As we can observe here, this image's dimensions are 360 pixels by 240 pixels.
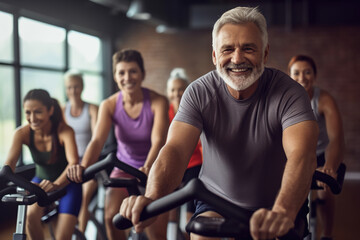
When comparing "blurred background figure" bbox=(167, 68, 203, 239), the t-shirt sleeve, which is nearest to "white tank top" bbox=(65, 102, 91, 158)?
"blurred background figure" bbox=(167, 68, 203, 239)

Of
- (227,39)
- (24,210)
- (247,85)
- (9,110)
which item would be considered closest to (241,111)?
(247,85)

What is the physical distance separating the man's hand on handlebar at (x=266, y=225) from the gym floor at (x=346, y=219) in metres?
3.25

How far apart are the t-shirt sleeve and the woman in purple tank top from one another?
0.86 m

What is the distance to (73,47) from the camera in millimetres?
6016

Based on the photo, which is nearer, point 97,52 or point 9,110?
point 9,110

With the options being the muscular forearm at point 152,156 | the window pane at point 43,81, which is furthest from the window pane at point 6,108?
the muscular forearm at point 152,156

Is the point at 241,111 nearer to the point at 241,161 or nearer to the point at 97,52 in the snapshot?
the point at 241,161

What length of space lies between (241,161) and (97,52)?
579cm

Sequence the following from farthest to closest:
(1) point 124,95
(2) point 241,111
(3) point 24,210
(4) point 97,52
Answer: (4) point 97,52
(1) point 124,95
(3) point 24,210
(2) point 241,111

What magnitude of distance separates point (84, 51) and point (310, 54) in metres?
3.56

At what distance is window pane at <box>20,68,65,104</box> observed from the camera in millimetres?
4895

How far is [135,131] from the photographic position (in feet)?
8.68

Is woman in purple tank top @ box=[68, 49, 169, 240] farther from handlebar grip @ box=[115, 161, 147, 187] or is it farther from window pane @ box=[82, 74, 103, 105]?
window pane @ box=[82, 74, 103, 105]

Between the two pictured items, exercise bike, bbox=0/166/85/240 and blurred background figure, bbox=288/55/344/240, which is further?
blurred background figure, bbox=288/55/344/240
